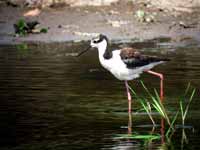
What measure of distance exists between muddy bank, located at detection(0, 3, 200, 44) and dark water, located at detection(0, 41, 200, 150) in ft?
6.26

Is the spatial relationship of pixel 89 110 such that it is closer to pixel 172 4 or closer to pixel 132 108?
pixel 132 108

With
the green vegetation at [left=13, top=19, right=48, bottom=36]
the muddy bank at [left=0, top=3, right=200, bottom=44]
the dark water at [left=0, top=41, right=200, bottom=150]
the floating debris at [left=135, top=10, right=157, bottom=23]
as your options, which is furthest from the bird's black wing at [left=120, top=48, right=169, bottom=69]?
the floating debris at [left=135, top=10, right=157, bottom=23]

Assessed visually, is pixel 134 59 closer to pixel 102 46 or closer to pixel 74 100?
pixel 102 46

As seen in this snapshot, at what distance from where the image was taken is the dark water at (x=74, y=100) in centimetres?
1032

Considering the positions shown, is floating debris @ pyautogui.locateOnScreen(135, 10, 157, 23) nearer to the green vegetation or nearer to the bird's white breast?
the green vegetation

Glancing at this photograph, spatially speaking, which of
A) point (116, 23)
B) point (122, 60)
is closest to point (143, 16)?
point (116, 23)

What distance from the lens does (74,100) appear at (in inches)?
529

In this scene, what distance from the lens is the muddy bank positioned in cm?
2303

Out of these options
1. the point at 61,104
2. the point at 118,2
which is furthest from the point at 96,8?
the point at 61,104

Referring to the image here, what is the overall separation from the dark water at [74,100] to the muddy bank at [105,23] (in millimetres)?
1908

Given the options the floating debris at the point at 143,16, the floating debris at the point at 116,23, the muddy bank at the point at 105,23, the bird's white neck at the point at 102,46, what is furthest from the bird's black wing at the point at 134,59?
the floating debris at the point at 143,16

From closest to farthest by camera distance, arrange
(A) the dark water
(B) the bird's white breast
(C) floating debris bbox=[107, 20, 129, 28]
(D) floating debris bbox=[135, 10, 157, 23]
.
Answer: (A) the dark water → (B) the bird's white breast → (C) floating debris bbox=[107, 20, 129, 28] → (D) floating debris bbox=[135, 10, 157, 23]

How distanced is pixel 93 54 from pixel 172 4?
607cm

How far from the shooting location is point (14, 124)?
1144 cm
